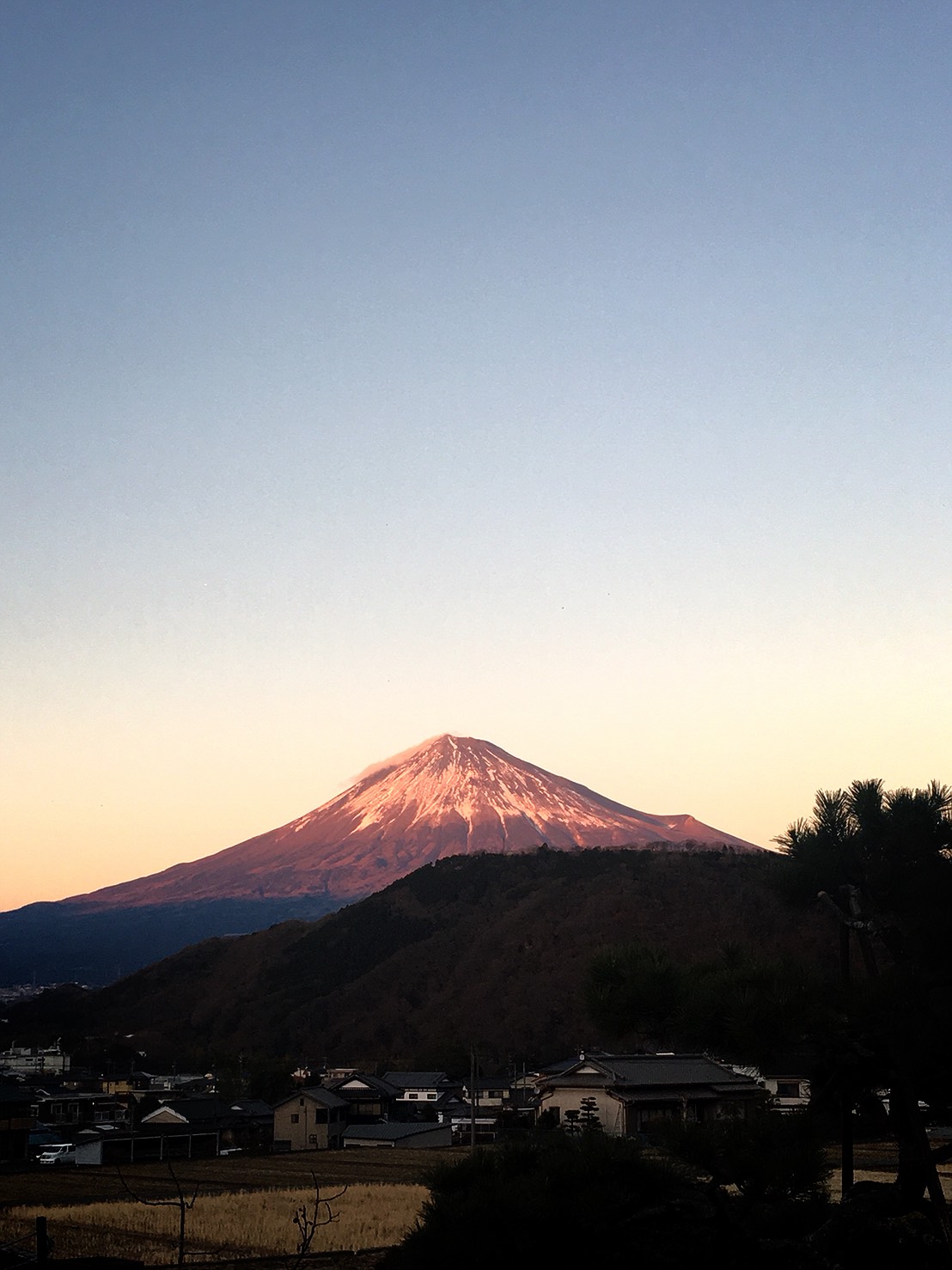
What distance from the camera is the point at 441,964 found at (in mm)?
90875

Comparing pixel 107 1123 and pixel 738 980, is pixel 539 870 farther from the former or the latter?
pixel 738 980

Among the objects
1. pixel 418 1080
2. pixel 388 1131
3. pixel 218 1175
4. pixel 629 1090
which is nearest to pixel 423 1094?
pixel 418 1080

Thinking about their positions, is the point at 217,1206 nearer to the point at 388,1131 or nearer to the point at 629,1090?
the point at 629,1090

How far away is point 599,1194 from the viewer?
25.6 feet

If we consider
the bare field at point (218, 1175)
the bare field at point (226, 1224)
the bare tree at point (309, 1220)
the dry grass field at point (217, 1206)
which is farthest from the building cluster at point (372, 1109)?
the bare tree at point (309, 1220)

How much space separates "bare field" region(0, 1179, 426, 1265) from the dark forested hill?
3937 centimetres

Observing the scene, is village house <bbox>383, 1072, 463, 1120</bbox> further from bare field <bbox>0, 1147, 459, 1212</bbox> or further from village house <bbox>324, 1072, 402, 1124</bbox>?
bare field <bbox>0, 1147, 459, 1212</bbox>

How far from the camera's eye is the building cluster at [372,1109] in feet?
109

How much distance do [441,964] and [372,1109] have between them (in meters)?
45.8

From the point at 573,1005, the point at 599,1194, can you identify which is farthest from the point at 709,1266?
the point at 573,1005

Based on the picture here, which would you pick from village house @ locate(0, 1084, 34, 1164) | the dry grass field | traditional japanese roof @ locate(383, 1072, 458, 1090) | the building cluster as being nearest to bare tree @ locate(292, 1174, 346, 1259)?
the dry grass field

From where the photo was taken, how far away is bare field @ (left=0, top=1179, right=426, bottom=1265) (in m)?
15.8

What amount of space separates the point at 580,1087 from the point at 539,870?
7435 cm

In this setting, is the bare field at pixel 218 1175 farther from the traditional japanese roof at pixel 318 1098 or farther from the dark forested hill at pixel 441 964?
the dark forested hill at pixel 441 964
